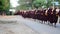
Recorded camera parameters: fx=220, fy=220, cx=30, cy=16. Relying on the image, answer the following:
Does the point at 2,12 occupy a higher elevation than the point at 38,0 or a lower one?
lower

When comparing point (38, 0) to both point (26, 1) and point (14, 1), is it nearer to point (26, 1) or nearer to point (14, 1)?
point (26, 1)

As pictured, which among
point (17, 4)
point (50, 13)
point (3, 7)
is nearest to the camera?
point (50, 13)

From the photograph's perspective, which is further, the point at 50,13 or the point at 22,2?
the point at 22,2

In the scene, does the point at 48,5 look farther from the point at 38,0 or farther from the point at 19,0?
the point at 19,0

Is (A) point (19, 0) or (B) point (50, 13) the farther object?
(A) point (19, 0)

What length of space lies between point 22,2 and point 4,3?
15654 millimetres

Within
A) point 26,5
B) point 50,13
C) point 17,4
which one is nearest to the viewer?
point 50,13

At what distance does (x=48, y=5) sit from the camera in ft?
136

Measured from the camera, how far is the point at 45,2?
43.9 m

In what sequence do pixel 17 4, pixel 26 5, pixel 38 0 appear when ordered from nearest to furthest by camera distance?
pixel 38 0
pixel 26 5
pixel 17 4

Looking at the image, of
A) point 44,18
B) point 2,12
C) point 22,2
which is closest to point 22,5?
point 22,2

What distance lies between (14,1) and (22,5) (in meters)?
8.95

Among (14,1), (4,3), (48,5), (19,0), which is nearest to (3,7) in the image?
(4,3)

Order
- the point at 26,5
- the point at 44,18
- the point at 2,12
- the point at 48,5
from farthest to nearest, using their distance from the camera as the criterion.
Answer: the point at 26,5 → the point at 2,12 → the point at 48,5 → the point at 44,18
